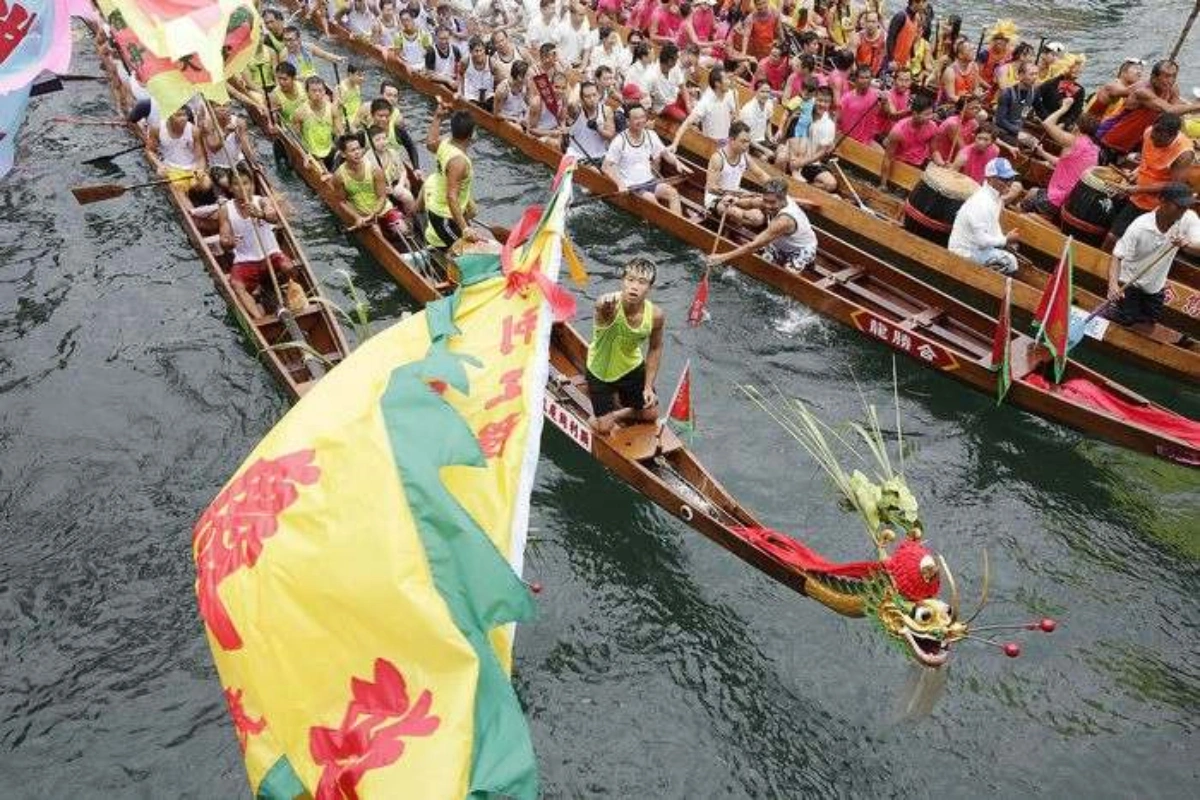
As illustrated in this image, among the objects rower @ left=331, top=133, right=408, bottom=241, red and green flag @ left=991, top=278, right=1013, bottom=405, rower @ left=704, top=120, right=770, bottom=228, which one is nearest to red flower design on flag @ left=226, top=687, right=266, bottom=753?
red and green flag @ left=991, top=278, right=1013, bottom=405

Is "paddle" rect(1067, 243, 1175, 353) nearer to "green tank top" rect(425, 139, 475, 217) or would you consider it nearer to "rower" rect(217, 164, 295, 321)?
"green tank top" rect(425, 139, 475, 217)

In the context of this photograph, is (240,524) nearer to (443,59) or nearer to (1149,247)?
(1149,247)

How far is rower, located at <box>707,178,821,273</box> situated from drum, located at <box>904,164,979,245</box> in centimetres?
152

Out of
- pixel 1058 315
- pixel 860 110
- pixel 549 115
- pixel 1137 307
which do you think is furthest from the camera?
pixel 549 115

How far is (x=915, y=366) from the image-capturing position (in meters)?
11.7

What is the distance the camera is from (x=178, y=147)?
1387cm

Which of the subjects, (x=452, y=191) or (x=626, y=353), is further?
(x=452, y=191)

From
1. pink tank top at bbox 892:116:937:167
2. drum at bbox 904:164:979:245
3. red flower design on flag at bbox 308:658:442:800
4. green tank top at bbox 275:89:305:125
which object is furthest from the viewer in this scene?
green tank top at bbox 275:89:305:125

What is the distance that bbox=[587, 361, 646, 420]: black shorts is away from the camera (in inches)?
349

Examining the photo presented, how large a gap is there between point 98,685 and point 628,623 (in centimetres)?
459

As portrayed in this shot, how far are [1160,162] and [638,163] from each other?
709 cm

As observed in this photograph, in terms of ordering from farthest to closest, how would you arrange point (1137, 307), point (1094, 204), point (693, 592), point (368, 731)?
point (1094, 204) < point (1137, 307) < point (693, 592) < point (368, 731)

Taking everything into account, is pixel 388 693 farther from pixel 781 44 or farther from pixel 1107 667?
pixel 781 44

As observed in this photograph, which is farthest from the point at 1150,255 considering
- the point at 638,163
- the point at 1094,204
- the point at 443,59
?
the point at 443,59
